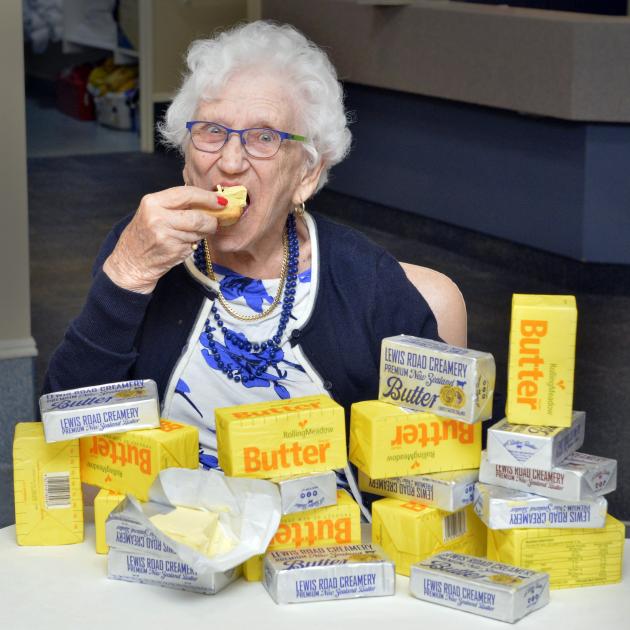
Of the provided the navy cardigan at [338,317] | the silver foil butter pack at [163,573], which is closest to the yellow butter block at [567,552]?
the silver foil butter pack at [163,573]

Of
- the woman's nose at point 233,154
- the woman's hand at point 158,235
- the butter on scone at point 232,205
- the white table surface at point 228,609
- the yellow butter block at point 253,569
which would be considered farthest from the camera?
the woman's nose at point 233,154

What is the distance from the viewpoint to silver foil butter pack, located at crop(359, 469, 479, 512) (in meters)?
1.73

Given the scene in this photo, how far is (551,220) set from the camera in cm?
682

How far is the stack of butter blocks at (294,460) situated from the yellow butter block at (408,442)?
51 millimetres

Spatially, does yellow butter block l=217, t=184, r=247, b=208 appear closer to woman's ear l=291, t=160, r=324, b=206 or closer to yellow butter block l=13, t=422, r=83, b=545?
woman's ear l=291, t=160, r=324, b=206

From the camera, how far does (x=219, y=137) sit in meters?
2.24

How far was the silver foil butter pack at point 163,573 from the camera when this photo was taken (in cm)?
165

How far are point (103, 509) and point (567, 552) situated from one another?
0.65 metres

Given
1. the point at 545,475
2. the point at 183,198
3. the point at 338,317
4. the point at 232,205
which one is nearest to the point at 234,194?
the point at 232,205

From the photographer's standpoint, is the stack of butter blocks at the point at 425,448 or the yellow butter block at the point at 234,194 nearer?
the stack of butter blocks at the point at 425,448

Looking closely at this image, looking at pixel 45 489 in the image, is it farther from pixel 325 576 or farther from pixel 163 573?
pixel 325 576

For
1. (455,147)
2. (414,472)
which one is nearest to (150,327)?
(414,472)

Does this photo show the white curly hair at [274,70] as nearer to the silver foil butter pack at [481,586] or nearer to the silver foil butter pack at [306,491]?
the silver foil butter pack at [306,491]

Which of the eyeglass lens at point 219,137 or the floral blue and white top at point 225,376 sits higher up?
the eyeglass lens at point 219,137
